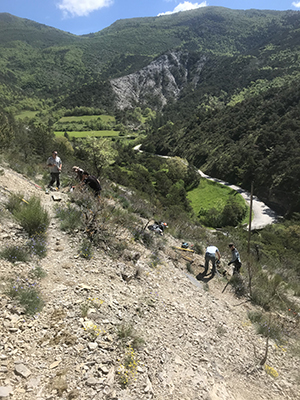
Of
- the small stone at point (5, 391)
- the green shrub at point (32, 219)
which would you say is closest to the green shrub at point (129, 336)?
the small stone at point (5, 391)

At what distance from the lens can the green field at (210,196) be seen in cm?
4128

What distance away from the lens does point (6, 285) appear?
3.65 metres

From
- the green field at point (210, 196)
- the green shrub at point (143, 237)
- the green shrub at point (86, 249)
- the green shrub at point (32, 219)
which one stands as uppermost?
the green shrub at point (32, 219)

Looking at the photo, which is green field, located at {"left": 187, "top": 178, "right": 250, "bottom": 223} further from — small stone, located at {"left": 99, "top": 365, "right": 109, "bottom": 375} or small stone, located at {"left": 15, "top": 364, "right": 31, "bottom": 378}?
small stone, located at {"left": 15, "top": 364, "right": 31, "bottom": 378}

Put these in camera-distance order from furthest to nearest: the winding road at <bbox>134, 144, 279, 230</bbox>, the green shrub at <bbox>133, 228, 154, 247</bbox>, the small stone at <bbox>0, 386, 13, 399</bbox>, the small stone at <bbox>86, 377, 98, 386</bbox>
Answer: the winding road at <bbox>134, 144, 279, 230</bbox>, the green shrub at <bbox>133, 228, 154, 247</bbox>, the small stone at <bbox>86, 377, 98, 386</bbox>, the small stone at <bbox>0, 386, 13, 399</bbox>

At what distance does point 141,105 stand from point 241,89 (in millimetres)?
73567

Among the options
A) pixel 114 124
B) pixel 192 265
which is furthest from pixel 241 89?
pixel 192 265

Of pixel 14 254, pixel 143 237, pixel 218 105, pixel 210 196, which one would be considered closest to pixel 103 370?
pixel 14 254

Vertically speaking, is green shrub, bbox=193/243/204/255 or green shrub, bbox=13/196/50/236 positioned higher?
green shrub, bbox=13/196/50/236

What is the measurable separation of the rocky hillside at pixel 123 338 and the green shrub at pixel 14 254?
14cm

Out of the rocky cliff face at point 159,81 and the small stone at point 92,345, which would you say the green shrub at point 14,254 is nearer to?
the small stone at point 92,345

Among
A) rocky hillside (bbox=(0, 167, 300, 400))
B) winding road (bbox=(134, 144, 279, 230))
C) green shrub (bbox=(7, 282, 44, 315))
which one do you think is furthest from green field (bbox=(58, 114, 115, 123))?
green shrub (bbox=(7, 282, 44, 315))

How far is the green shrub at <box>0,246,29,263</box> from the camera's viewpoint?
427cm

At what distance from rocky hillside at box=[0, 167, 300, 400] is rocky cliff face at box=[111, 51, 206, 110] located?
164976 mm
